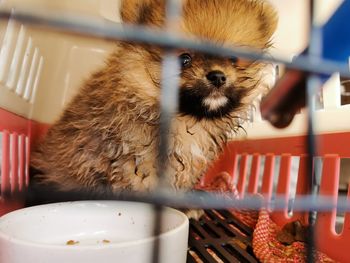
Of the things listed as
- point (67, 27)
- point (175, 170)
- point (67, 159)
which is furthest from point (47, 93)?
point (67, 27)

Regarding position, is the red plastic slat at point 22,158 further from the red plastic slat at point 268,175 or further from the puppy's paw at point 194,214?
the red plastic slat at point 268,175

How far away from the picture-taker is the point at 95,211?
820 millimetres

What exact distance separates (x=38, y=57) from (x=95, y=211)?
2.77 ft

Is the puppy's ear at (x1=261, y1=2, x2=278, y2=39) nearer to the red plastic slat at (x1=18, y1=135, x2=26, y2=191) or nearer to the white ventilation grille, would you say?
the white ventilation grille

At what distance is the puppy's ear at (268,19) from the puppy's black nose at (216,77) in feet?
0.86

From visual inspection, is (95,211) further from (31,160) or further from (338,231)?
(338,231)

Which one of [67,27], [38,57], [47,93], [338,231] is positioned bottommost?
[338,231]

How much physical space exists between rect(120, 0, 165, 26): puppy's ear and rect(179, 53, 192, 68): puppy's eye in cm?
11

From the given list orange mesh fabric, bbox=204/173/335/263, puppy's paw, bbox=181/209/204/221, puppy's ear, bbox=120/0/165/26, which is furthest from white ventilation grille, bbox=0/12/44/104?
orange mesh fabric, bbox=204/173/335/263

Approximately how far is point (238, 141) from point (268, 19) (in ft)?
1.89

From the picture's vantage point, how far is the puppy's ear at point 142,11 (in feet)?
2.78

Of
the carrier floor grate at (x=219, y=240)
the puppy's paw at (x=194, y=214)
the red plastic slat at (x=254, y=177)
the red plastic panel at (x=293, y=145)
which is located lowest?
the carrier floor grate at (x=219, y=240)

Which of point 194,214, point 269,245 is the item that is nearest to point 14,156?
point 194,214

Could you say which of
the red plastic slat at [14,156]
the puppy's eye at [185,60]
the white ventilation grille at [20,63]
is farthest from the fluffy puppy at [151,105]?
the white ventilation grille at [20,63]
